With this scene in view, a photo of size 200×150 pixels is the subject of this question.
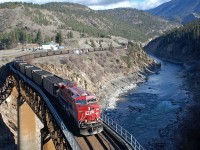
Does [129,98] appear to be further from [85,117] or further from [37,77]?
[85,117]

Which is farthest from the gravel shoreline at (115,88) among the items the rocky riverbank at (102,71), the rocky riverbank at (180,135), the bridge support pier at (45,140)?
the bridge support pier at (45,140)

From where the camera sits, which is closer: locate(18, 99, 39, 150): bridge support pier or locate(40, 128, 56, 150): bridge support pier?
locate(40, 128, 56, 150): bridge support pier

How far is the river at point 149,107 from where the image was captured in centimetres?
5781

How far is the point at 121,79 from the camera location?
111 m

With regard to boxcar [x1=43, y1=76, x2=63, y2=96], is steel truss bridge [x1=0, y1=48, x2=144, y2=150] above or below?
below

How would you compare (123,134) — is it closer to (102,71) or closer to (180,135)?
(180,135)

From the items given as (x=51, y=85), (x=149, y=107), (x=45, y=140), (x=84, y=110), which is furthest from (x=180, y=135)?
(x=84, y=110)

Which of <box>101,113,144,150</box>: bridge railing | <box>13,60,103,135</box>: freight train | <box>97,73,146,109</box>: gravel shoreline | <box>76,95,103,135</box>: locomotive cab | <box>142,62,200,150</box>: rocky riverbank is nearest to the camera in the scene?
<box>101,113,144,150</box>: bridge railing

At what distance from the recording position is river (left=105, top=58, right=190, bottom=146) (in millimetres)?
57812

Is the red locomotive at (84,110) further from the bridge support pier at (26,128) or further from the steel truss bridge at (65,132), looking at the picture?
the bridge support pier at (26,128)

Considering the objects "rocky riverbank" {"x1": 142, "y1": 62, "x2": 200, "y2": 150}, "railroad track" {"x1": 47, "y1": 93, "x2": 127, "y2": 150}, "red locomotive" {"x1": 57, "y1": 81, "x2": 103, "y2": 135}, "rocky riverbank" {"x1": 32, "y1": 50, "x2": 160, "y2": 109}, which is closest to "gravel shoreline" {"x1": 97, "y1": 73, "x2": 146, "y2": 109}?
"rocky riverbank" {"x1": 32, "y1": 50, "x2": 160, "y2": 109}

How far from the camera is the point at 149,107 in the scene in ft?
242

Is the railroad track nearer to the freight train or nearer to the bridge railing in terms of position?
the freight train

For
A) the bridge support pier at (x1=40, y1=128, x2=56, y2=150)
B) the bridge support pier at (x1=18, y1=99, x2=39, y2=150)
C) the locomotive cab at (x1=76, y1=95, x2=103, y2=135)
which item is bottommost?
the bridge support pier at (x1=18, y1=99, x2=39, y2=150)
